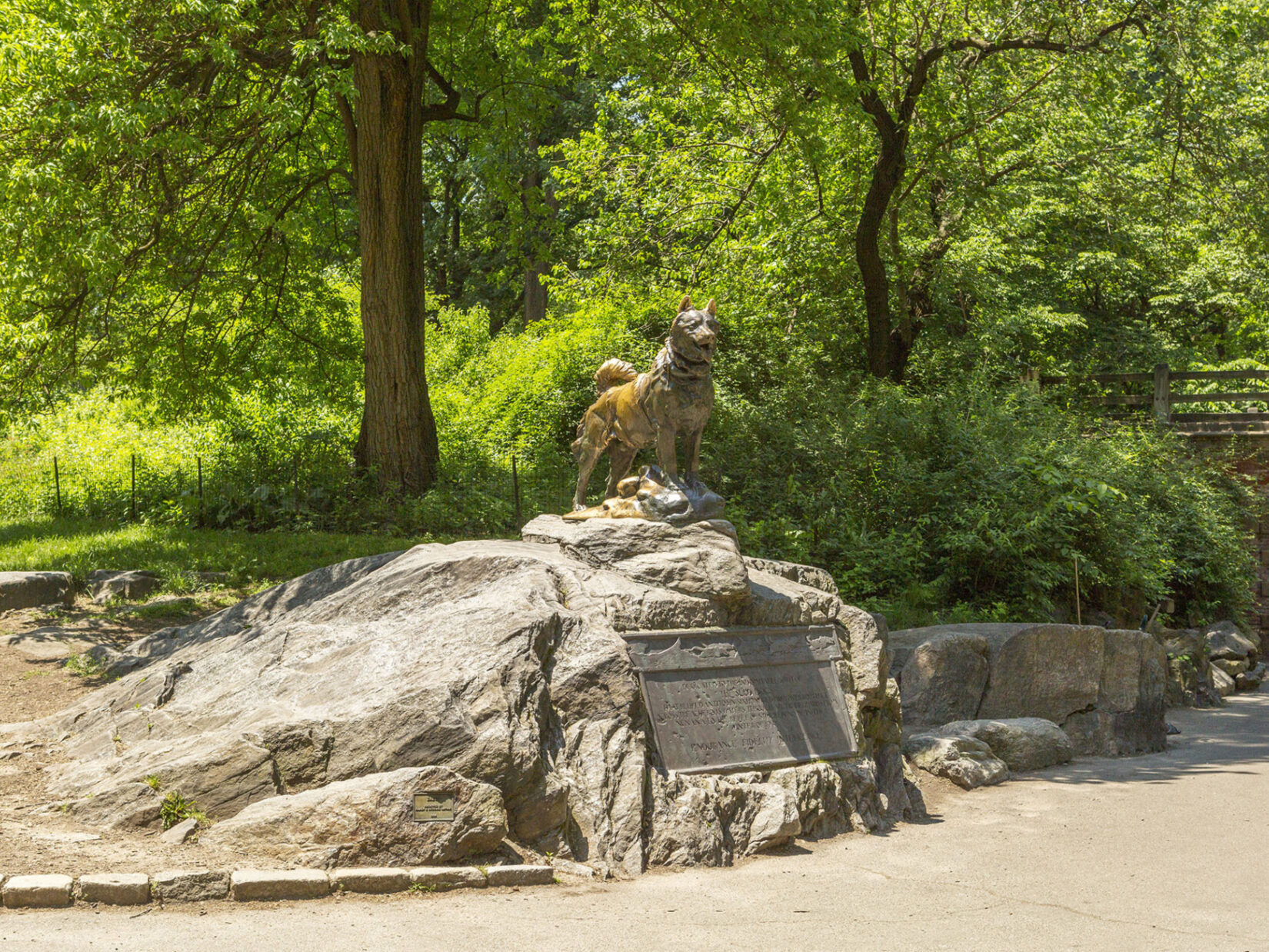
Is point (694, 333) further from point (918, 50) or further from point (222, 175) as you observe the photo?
point (918, 50)

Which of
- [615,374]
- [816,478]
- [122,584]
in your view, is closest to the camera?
[615,374]

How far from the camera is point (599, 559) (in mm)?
7266

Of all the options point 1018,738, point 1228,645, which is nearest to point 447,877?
point 1018,738

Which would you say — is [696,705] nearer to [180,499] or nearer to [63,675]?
[63,675]

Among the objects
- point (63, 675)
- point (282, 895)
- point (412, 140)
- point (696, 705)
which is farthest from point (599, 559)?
point (412, 140)

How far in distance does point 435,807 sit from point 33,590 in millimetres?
8426

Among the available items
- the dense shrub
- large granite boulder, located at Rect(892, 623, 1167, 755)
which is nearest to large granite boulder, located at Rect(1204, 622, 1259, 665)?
the dense shrub

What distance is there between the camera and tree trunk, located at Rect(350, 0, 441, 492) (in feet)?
46.9

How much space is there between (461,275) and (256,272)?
18.0m

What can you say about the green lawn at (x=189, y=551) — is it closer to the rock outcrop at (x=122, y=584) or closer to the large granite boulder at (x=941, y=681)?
the rock outcrop at (x=122, y=584)

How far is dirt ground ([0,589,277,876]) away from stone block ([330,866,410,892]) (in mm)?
447

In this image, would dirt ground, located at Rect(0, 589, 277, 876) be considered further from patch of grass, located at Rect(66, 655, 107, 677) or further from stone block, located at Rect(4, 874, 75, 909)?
stone block, located at Rect(4, 874, 75, 909)

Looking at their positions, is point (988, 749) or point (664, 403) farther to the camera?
point (988, 749)

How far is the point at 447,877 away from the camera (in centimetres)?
526
